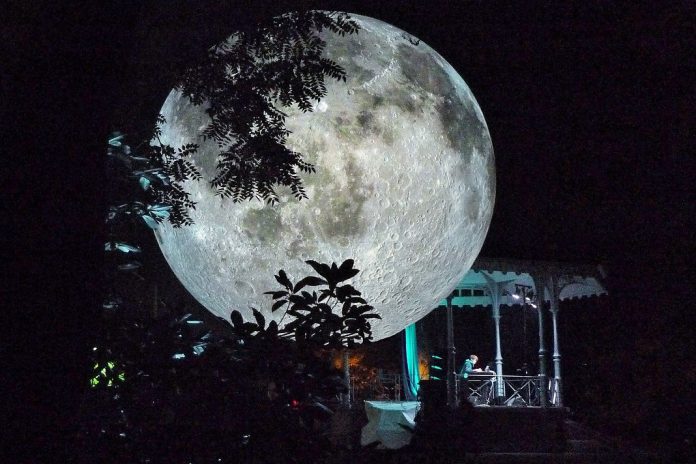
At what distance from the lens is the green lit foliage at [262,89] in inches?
129

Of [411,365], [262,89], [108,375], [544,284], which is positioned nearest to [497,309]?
[544,284]

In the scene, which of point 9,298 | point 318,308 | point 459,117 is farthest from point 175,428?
point 459,117

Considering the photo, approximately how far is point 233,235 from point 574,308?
18.3m

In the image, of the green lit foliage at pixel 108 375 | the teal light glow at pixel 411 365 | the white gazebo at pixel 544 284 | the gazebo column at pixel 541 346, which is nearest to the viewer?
the green lit foliage at pixel 108 375

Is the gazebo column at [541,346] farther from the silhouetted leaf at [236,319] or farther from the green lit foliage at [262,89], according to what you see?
the silhouetted leaf at [236,319]

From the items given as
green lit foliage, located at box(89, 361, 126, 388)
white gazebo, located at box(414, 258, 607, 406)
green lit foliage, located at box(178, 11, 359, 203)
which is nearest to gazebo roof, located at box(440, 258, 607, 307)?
white gazebo, located at box(414, 258, 607, 406)

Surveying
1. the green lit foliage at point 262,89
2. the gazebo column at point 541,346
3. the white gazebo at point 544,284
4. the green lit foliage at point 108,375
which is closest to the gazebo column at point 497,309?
the white gazebo at point 544,284

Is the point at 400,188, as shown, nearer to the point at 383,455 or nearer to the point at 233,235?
the point at 233,235

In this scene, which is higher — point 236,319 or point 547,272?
point 547,272

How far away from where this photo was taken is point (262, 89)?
3.37 metres

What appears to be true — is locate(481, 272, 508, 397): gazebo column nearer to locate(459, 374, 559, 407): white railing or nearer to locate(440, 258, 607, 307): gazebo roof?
locate(440, 258, 607, 307): gazebo roof

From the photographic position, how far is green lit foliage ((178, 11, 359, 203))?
327 cm

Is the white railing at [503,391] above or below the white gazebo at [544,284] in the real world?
below

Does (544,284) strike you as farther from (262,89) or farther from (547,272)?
(262,89)
